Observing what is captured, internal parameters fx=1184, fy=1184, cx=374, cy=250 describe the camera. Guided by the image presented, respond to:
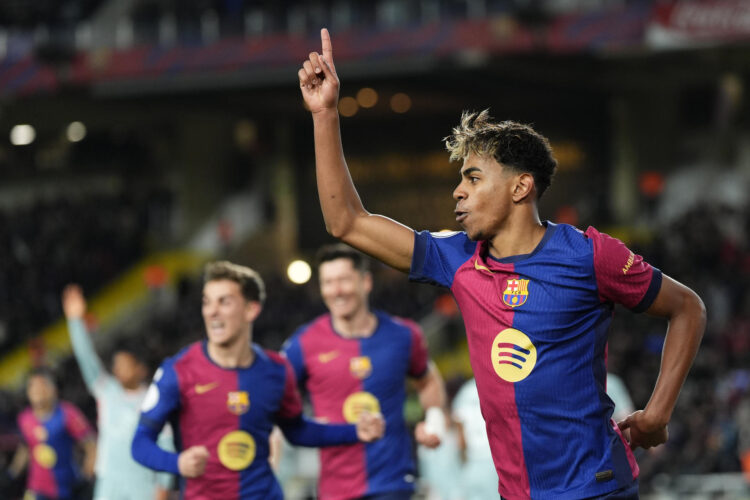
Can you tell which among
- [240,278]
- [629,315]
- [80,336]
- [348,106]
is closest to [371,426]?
[240,278]

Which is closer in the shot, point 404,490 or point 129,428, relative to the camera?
point 404,490

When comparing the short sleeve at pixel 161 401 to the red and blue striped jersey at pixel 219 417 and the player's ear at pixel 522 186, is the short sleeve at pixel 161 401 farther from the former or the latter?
the player's ear at pixel 522 186

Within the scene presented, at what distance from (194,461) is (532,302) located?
204 cm

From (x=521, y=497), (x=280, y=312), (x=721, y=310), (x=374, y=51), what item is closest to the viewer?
(x=521, y=497)

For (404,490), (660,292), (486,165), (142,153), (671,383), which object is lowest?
(404,490)

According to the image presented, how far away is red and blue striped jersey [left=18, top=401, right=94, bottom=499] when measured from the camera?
A: 1055cm

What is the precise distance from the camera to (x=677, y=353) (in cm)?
398

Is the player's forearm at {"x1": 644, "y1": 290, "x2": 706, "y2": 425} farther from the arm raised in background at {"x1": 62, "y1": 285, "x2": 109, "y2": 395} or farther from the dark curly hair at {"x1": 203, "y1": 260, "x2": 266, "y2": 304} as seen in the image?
the arm raised in background at {"x1": 62, "y1": 285, "x2": 109, "y2": 395}

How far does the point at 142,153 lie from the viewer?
90.2 feet

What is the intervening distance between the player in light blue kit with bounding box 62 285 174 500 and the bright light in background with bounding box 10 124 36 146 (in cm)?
1804

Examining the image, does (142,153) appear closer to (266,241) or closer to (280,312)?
(266,241)

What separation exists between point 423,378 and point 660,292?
339 centimetres

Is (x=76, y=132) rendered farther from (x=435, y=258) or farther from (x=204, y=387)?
(x=435, y=258)

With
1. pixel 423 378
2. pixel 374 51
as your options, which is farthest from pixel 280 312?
pixel 423 378
